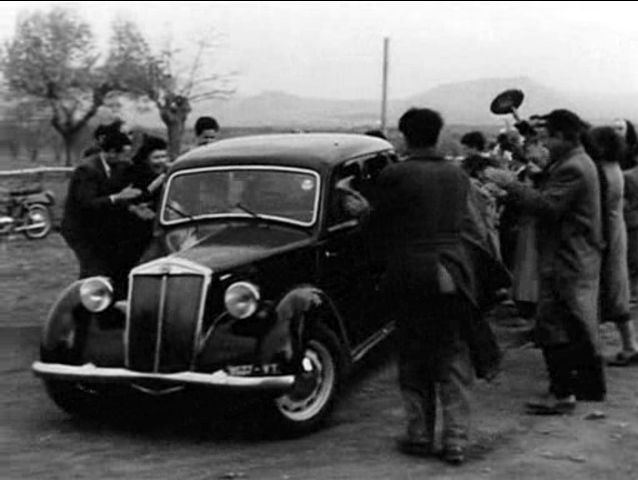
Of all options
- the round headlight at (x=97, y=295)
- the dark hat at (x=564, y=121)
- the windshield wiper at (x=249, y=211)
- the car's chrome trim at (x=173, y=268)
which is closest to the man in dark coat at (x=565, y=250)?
the dark hat at (x=564, y=121)

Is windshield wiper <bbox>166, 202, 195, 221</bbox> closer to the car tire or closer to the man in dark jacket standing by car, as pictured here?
the car tire

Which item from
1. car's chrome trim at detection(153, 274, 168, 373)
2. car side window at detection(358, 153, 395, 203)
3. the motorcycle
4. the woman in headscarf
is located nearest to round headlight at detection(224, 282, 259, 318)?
car's chrome trim at detection(153, 274, 168, 373)

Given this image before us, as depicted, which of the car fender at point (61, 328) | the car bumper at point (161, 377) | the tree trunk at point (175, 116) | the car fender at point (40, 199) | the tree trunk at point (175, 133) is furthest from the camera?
the tree trunk at point (175, 116)

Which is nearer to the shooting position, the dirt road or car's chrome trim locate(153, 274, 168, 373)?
the dirt road

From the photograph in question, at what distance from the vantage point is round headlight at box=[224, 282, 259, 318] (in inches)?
323

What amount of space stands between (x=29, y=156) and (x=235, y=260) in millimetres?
31526

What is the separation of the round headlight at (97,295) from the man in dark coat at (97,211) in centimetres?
170

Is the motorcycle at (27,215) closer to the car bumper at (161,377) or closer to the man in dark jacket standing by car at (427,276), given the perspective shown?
the car bumper at (161,377)

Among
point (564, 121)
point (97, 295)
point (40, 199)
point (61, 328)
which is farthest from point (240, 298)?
point (40, 199)

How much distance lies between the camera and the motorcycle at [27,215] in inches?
885

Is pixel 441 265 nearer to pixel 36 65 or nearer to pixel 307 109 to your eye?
pixel 36 65

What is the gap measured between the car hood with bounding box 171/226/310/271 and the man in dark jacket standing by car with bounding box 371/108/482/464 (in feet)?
4.21

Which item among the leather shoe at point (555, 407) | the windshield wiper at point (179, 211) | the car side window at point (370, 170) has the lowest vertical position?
the leather shoe at point (555, 407)

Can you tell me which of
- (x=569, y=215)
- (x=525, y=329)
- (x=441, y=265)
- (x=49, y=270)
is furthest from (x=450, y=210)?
(x=49, y=270)
